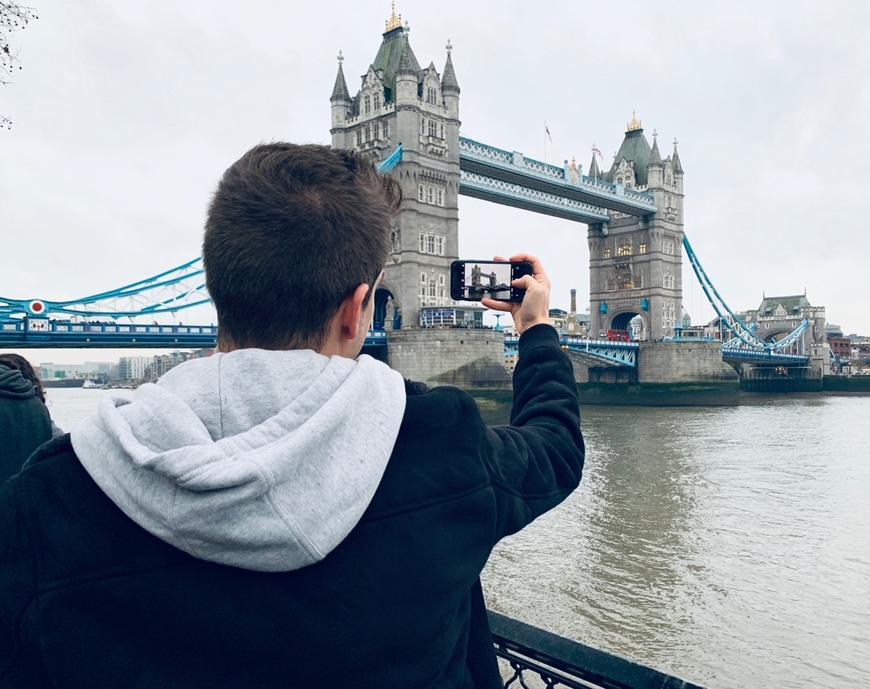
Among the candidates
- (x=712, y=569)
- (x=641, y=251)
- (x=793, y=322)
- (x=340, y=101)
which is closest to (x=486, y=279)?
(x=712, y=569)

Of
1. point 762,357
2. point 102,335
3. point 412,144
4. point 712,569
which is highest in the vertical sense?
point 412,144

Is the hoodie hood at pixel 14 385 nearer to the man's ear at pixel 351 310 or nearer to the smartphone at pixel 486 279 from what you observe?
the smartphone at pixel 486 279

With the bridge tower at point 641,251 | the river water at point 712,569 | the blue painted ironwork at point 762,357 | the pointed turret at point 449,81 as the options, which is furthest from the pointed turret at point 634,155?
the river water at point 712,569

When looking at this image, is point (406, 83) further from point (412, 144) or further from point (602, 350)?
point (602, 350)

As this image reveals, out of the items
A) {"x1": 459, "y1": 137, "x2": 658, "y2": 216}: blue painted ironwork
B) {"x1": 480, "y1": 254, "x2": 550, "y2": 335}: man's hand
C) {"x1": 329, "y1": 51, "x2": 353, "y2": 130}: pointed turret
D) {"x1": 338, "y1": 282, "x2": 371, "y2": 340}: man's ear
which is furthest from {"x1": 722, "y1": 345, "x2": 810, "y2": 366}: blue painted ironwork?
{"x1": 338, "y1": 282, "x2": 371, "y2": 340}: man's ear

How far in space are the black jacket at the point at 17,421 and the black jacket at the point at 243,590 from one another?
1.32 meters

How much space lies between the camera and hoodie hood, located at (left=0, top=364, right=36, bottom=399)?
6.86ft

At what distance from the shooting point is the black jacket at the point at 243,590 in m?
0.89

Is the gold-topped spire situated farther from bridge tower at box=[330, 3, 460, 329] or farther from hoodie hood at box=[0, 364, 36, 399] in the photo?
hoodie hood at box=[0, 364, 36, 399]

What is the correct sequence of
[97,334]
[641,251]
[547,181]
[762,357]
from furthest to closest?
[762,357] → [641,251] → [547,181] → [97,334]

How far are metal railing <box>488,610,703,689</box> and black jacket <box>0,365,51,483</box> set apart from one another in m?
1.43

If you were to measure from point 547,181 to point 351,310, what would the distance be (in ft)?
122

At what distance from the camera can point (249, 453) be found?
874 mm

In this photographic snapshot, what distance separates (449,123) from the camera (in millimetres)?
31766
